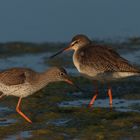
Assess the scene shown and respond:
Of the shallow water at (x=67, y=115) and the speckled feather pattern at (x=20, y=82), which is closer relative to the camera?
the shallow water at (x=67, y=115)

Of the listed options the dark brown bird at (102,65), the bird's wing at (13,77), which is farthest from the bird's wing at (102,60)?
the bird's wing at (13,77)

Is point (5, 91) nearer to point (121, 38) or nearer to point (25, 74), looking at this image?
point (25, 74)

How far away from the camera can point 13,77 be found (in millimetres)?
10461

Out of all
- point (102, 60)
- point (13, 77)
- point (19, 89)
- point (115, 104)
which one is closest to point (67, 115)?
point (19, 89)

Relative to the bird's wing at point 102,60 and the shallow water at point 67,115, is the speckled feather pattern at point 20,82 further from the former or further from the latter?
the bird's wing at point 102,60

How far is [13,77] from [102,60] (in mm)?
2082

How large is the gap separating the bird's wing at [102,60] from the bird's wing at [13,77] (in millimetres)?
1724

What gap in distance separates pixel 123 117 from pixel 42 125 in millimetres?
1373

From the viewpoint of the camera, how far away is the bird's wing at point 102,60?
11695 mm

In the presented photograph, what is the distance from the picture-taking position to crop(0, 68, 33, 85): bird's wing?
10.4 m

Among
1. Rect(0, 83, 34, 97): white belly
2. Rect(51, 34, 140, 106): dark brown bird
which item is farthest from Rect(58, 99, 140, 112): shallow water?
Rect(0, 83, 34, 97): white belly

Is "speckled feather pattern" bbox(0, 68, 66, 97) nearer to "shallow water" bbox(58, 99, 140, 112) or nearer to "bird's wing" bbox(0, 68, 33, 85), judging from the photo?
"bird's wing" bbox(0, 68, 33, 85)

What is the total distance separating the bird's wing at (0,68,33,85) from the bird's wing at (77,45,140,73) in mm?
1724

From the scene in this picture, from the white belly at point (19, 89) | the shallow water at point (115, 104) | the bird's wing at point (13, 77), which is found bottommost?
the shallow water at point (115, 104)
